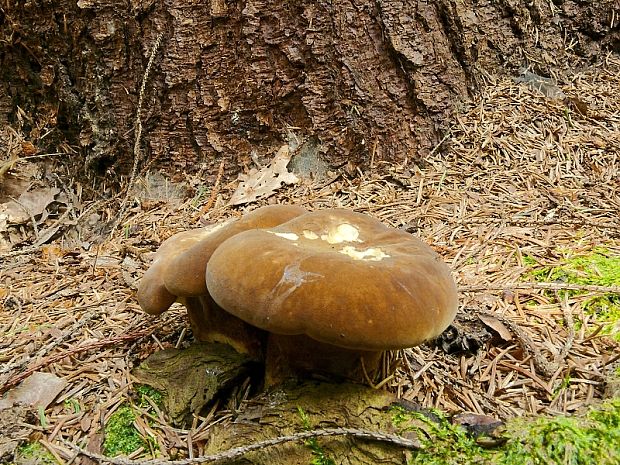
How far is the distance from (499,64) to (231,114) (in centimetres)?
238

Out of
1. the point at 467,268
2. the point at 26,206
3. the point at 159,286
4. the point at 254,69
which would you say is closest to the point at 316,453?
the point at 159,286

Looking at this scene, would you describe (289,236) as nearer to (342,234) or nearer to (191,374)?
(342,234)

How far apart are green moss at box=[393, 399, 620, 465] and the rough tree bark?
2628 millimetres

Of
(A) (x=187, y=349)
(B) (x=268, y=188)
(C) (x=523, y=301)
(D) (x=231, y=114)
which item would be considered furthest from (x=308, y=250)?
(D) (x=231, y=114)

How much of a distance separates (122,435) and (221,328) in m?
0.57

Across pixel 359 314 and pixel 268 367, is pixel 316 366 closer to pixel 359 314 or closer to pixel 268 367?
pixel 268 367

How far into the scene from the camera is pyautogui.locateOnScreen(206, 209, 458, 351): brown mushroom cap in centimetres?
164

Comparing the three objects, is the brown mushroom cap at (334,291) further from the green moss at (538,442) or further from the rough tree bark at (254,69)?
the rough tree bark at (254,69)

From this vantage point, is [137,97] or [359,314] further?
[137,97]

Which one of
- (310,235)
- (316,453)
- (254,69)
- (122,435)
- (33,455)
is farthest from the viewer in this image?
(254,69)

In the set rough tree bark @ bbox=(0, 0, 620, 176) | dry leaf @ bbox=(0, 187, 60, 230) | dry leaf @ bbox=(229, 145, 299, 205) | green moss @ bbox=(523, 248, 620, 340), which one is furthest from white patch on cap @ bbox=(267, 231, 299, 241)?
dry leaf @ bbox=(0, 187, 60, 230)

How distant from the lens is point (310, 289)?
1681 millimetres

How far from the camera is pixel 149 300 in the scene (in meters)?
2.26

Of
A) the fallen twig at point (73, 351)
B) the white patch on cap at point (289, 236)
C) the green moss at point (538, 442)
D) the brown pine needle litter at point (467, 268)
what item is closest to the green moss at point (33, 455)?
the brown pine needle litter at point (467, 268)
